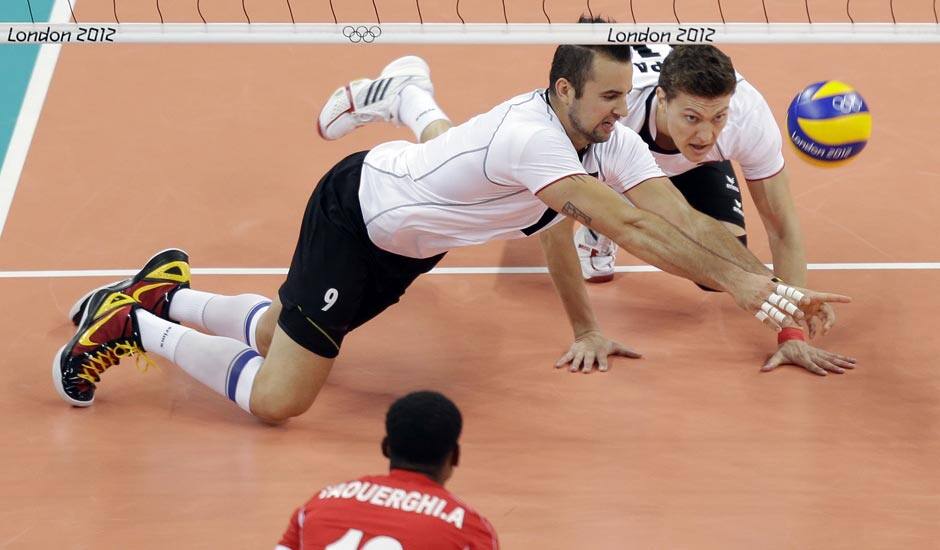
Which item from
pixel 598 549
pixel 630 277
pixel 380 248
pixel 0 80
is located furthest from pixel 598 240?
pixel 0 80

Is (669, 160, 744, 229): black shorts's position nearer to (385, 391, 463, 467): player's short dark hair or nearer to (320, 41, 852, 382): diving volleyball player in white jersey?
(320, 41, 852, 382): diving volleyball player in white jersey

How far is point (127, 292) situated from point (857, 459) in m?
3.78

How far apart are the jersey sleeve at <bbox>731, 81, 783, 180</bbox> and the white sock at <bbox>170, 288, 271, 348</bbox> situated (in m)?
2.62

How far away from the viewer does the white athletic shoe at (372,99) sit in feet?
27.7

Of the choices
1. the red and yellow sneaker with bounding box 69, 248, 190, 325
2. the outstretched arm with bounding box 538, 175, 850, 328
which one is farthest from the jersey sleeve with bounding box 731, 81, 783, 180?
the red and yellow sneaker with bounding box 69, 248, 190, 325

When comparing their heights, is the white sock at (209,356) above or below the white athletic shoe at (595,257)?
above

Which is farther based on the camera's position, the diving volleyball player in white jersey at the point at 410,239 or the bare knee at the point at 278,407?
the bare knee at the point at 278,407

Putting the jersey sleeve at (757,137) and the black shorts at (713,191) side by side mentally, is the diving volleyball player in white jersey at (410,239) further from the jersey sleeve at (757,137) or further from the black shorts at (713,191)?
the black shorts at (713,191)

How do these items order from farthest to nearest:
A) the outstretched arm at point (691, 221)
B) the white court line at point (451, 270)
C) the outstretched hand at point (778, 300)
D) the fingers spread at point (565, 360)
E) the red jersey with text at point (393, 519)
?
the white court line at point (451, 270), the fingers spread at point (565, 360), the outstretched arm at point (691, 221), the outstretched hand at point (778, 300), the red jersey with text at point (393, 519)

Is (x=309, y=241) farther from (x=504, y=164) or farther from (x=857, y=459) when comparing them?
(x=857, y=459)

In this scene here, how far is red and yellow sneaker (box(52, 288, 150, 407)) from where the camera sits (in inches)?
271

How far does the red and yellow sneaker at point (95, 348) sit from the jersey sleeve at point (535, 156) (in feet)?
7.25

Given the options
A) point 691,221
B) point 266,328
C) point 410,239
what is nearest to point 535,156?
point 691,221

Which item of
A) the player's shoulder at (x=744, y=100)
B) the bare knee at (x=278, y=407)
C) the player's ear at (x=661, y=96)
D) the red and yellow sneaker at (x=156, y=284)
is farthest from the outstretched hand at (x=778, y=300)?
the red and yellow sneaker at (x=156, y=284)
